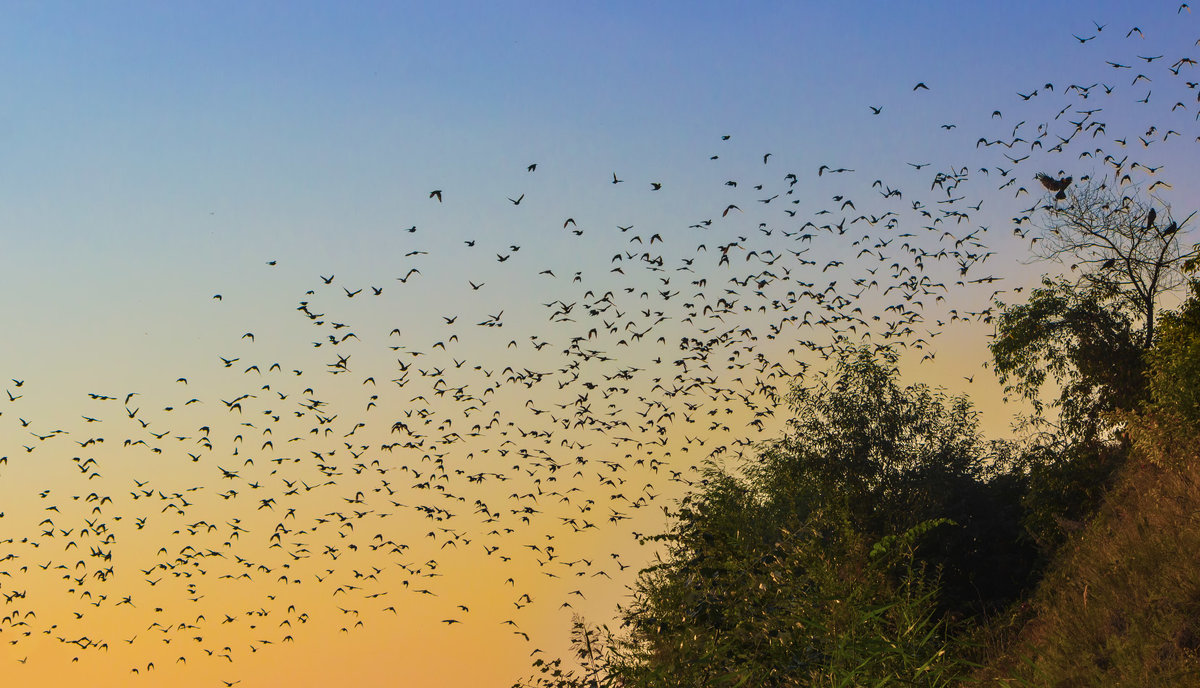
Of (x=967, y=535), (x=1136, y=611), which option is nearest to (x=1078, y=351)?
(x=967, y=535)

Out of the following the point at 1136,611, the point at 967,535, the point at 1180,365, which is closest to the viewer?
the point at 1136,611

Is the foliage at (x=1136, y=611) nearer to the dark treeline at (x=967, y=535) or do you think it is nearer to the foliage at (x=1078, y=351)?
the dark treeline at (x=967, y=535)

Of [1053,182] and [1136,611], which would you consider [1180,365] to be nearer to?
[1053,182]

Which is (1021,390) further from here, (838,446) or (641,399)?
(641,399)

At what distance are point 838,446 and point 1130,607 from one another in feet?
97.2

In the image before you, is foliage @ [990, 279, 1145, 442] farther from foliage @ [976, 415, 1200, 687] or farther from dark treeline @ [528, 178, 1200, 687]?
foliage @ [976, 415, 1200, 687]

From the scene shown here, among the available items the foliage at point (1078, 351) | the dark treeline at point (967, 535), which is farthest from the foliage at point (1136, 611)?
the foliage at point (1078, 351)

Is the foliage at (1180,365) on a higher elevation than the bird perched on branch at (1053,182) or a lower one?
lower

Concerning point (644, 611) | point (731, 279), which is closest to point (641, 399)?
point (731, 279)

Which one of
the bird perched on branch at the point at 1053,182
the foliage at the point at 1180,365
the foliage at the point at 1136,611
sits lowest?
the foliage at the point at 1136,611

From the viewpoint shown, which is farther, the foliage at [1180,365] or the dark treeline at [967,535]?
the foliage at [1180,365]

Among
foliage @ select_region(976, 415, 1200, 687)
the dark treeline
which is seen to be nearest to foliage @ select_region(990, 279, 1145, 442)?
the dark treeline

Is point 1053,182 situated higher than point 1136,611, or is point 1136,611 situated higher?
point 1053,182

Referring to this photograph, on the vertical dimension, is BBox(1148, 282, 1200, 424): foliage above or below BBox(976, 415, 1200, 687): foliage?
above
